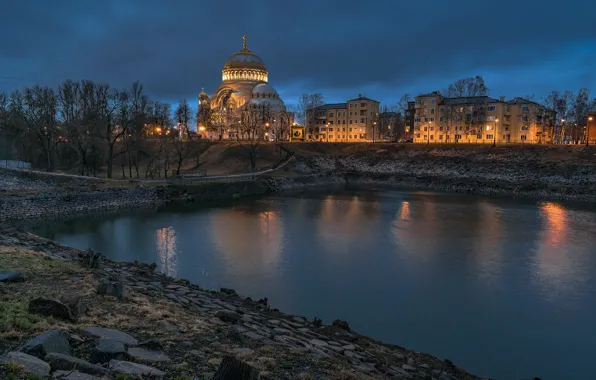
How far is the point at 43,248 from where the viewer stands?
21234 mm

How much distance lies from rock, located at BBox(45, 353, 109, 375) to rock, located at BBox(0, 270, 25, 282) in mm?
7233

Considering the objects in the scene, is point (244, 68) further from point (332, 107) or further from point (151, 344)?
point (151, 344)

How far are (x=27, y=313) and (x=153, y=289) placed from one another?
6.14 m

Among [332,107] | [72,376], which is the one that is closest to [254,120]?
[332,107]

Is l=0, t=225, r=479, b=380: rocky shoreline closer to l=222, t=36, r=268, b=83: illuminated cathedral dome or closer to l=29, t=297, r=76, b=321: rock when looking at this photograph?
l=29, t=297, r=76, b=321: rock

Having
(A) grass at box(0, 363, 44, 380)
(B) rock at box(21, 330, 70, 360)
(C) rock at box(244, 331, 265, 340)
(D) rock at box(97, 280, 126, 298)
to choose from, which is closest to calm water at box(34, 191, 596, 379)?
(C) rock at box(244, 331, 265, 340)

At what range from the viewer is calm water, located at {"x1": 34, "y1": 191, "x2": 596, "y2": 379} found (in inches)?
569

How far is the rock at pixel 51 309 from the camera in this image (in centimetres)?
946

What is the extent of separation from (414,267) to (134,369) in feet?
59.2

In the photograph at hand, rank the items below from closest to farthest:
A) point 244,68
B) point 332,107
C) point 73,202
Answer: point 73,202, point 332,107, point 244,68

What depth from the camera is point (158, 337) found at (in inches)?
370

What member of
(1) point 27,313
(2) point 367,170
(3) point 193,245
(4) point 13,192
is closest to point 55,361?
(1) point 27,313

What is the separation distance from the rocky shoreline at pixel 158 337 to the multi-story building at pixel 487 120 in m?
77.4

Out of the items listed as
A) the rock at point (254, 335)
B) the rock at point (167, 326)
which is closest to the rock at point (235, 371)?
the rock at point (167, 326)
